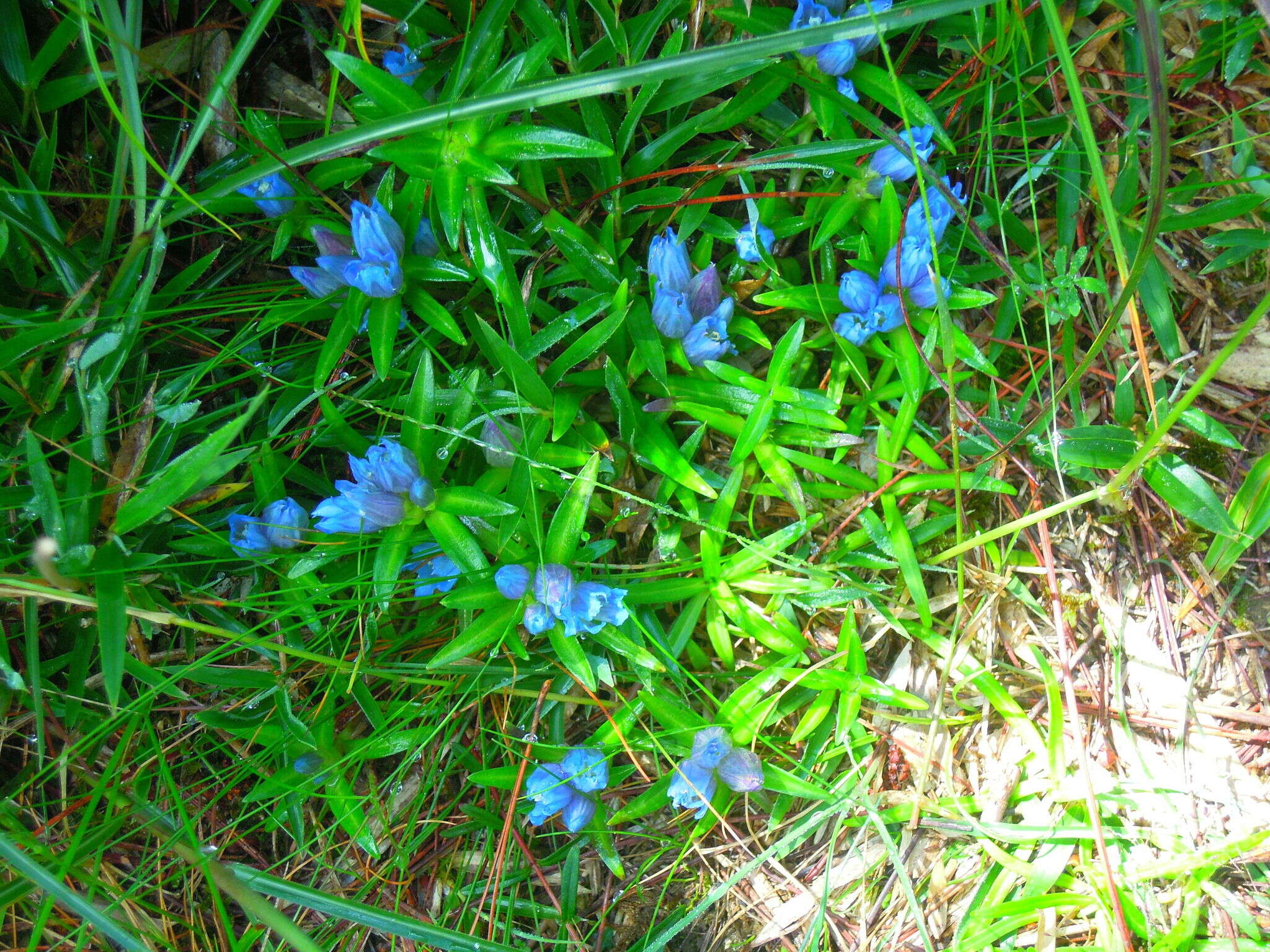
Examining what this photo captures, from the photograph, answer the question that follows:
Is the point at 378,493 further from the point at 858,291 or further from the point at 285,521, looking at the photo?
the point at 858,291

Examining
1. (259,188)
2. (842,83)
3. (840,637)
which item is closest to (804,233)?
(842,83)

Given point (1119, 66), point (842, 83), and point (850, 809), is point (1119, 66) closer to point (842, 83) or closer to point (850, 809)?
point (842, 83)

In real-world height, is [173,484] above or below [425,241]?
below

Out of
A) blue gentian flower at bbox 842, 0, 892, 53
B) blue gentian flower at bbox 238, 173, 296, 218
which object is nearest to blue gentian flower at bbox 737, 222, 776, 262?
blue gentian flower at bbox 842, 0, 892, 53

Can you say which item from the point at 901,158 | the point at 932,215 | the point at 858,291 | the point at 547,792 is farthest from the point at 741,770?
the point at 901,158

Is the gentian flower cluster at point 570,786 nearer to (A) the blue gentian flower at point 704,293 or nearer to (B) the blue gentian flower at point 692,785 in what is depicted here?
(B) the blue gentian flower at point 692,785

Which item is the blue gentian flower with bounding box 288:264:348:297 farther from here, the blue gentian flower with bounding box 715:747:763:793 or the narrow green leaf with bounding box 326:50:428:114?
the blue gentian flower with bounding box 715:747:763:793

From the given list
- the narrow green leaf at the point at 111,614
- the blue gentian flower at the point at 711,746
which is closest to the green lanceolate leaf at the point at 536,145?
the narrow green leaf at the point at 111,614
